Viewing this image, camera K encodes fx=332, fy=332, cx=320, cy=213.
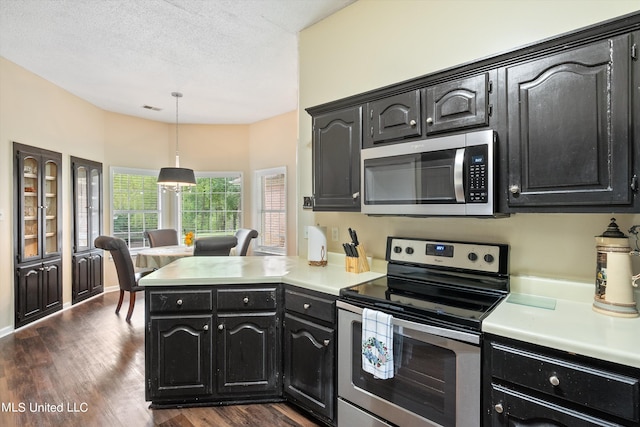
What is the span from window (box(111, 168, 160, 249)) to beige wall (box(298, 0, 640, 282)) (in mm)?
4088

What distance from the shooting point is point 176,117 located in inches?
227

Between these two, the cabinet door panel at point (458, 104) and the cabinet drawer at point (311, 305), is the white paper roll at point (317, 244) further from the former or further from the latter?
the cabinet door panel at point (458, 104)

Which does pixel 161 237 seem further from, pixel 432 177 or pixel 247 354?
pixel 432 177

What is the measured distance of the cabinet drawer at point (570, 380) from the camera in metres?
1.08

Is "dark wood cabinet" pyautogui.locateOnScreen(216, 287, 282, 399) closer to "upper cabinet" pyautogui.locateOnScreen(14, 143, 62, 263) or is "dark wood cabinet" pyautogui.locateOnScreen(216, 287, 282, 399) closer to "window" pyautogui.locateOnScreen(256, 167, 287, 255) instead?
"upper cabinet" pyautogui.locateOnScreen(14, 143, 62, 263)

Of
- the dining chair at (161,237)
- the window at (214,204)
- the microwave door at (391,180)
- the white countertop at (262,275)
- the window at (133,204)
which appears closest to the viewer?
the microwave door at (391,180)

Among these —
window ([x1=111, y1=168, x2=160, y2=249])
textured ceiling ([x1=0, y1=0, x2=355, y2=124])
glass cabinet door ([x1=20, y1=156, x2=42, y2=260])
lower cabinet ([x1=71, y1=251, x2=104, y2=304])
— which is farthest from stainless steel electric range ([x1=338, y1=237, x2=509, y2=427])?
window ([x1=111, y1=168, x2=160, y2=249])

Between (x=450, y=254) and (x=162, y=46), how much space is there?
3253 mm

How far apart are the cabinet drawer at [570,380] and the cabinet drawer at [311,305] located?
0.88 meters

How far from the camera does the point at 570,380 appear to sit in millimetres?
1169

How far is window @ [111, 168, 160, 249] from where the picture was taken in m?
5.58

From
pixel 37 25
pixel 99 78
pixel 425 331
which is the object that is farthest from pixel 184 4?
pixel 425 331

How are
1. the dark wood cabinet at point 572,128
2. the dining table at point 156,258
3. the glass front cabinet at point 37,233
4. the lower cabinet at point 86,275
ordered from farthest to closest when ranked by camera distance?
the lower cabinet at point 86,275 → the dining table at point 156,258 → the glass front cabinet at point 37,233 → the dark wood cabinet at point 572,128

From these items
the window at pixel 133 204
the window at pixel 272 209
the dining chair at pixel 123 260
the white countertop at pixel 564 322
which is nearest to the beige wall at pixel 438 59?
the white countertop at pixel 564 322
